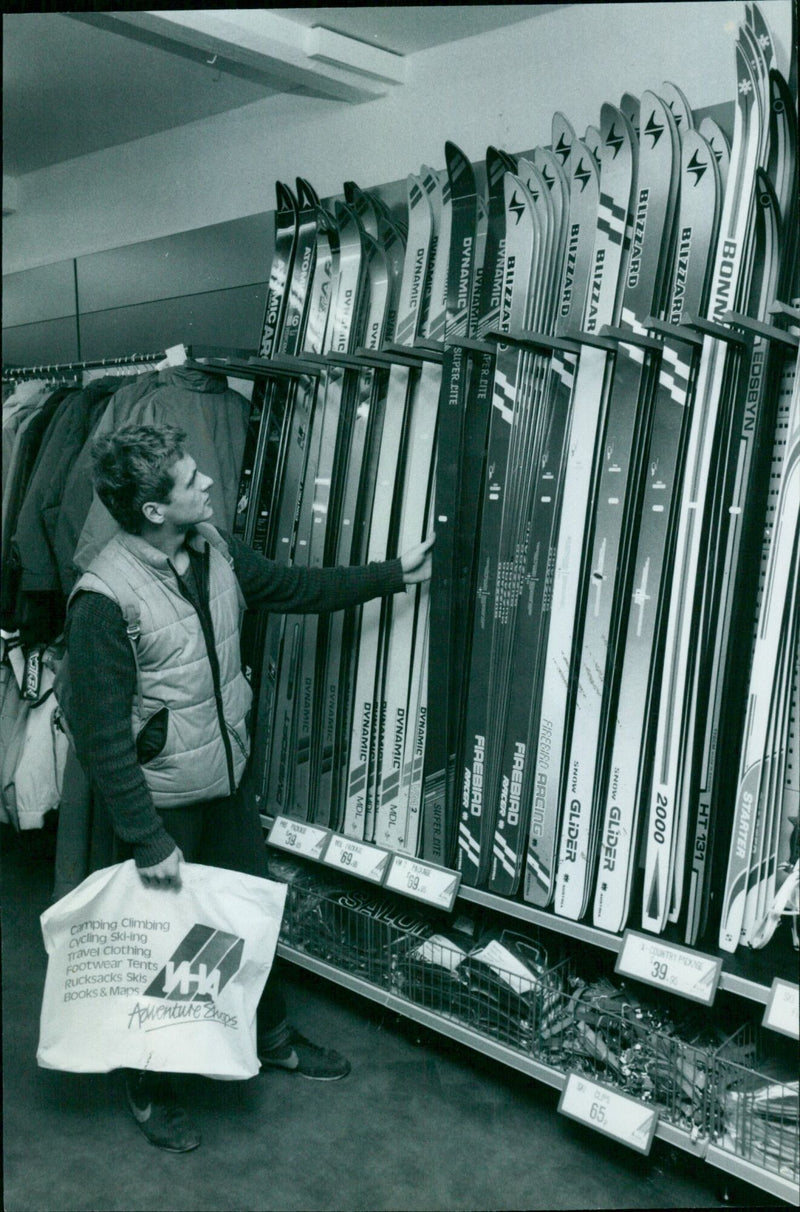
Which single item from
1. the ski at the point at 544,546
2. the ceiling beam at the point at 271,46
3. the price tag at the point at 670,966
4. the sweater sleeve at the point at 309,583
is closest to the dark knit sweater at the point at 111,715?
the sweater sleeve at the point at 309,583

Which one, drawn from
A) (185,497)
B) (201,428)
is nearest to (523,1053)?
(185,497)

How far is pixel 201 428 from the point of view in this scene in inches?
116

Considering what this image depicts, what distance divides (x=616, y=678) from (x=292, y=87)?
7.17ft

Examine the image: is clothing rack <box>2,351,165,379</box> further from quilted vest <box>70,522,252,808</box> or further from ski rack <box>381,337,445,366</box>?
quilted vest <box>70,522,252,808</box>

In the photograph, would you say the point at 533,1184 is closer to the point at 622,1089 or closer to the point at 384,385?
the point at 622,1089

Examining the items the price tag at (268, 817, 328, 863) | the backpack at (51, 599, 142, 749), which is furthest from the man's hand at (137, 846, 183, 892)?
the price tag at (268, 817, 328, 863)

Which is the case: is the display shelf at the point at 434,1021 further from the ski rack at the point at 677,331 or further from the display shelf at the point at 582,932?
the ski rack at the point at 677,331

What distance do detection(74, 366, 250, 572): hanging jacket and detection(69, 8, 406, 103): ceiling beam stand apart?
854 mm

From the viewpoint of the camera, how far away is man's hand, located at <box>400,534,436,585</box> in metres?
2.42

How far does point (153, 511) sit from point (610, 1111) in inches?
58.9

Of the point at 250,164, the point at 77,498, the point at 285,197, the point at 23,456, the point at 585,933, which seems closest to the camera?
the point at 585,933


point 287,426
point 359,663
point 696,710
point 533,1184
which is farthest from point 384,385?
point 533,1184

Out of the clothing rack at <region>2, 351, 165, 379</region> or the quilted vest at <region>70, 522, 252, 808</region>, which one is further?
the clothing rack at <region>2, 351, 165, 379</region>

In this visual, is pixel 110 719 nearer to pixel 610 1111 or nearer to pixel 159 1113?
pixel 159 1113
